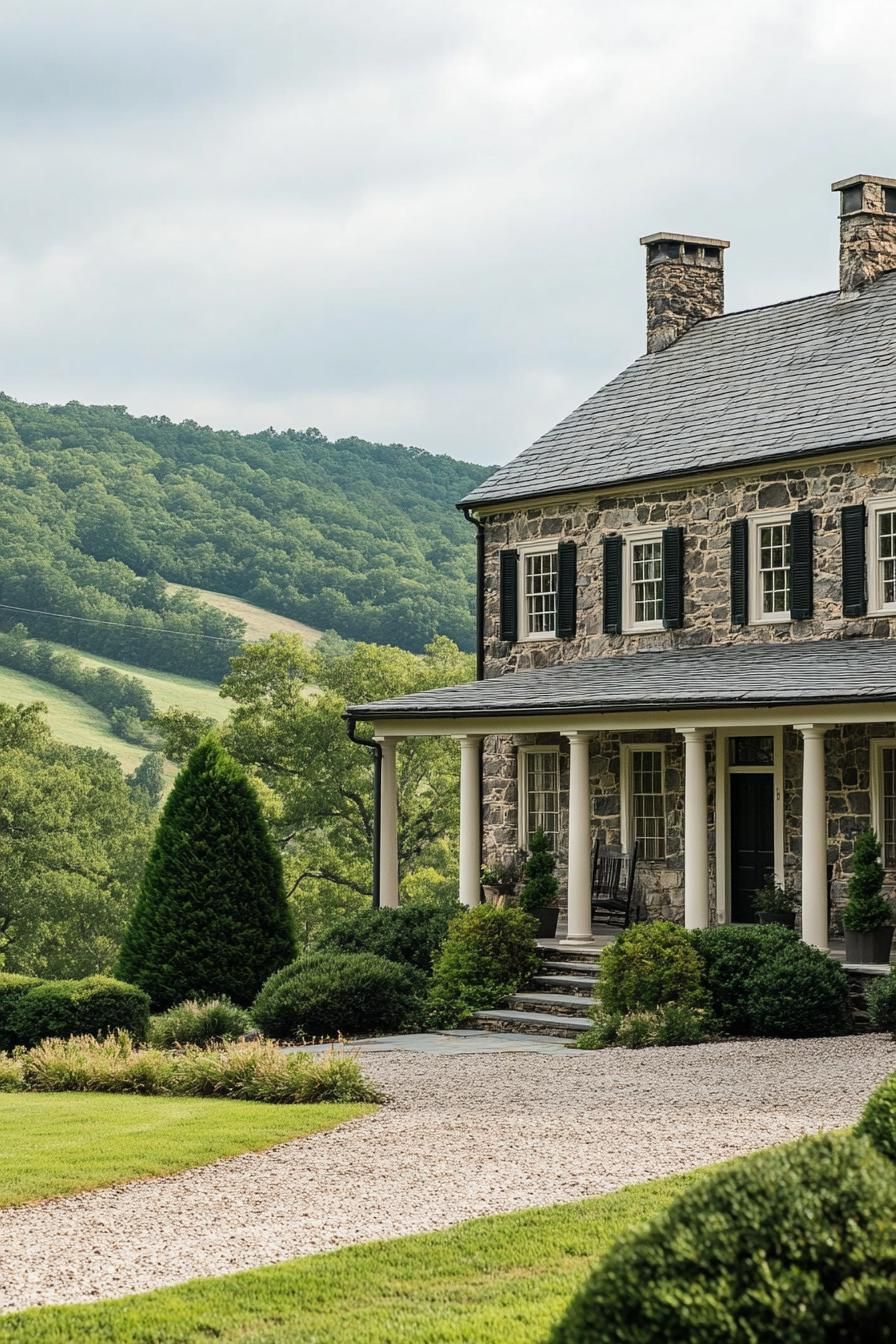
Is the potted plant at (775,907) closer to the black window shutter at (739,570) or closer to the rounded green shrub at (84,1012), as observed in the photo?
the black window shutter at (739,570)

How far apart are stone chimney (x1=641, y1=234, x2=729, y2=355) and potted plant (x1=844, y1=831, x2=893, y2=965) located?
11.2 metres

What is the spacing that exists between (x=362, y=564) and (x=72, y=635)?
505 inches

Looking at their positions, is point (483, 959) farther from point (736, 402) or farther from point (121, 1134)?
point (121, 1134)

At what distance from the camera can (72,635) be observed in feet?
251

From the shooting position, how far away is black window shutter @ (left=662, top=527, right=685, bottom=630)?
23.1 metres

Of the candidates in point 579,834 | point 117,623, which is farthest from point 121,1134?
point 117,623

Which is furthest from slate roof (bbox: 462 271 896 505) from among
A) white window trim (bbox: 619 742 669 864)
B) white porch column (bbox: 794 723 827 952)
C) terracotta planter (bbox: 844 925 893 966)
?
terracotta planter (bbox: 844 925 893 966)

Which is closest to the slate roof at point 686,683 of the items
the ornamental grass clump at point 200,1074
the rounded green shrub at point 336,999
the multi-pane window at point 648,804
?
the multi-pane window at point 648,804

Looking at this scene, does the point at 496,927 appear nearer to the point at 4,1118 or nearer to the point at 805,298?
the point at 4,1118

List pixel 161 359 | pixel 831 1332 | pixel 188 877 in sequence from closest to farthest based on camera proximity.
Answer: pixel 831 1332
pixel 188 877
pixel 161 359

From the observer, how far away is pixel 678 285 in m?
27.5

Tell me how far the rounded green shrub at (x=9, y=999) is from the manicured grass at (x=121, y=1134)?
5.01 metres

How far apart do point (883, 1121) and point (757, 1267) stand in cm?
186

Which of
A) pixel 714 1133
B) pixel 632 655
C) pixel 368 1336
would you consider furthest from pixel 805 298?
pixel 368 1336
